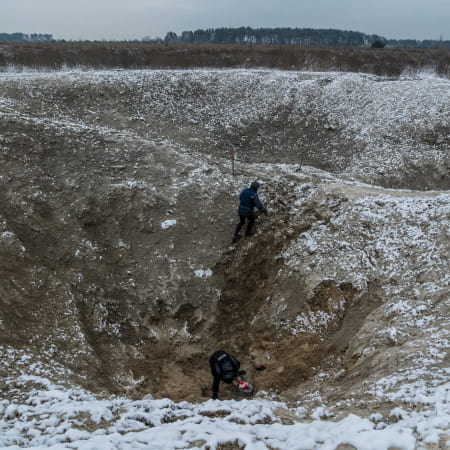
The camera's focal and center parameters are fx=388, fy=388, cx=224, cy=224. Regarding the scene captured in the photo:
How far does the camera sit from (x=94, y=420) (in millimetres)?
6391

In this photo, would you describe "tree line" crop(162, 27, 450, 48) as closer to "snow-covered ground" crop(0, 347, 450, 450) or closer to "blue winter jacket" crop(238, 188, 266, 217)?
"blue winter jacket" crop(238, 188, 266, 217)

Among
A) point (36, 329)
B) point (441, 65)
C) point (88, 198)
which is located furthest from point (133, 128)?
point (441, 65)

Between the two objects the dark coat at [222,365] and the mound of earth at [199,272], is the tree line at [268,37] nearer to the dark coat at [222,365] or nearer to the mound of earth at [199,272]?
the mound of earth at [199,272]

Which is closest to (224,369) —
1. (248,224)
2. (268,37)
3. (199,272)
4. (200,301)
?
(200,301)

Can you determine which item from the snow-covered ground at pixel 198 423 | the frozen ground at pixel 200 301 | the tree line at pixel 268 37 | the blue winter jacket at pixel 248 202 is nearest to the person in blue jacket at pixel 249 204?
the blue winter jacket at pixel 248 202

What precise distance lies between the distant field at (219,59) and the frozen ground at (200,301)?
30.9m

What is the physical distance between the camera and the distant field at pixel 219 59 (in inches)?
1676

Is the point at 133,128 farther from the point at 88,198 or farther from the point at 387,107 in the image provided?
the point at 387,107

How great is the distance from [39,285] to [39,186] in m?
4.68

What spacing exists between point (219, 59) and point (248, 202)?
39.6 metres

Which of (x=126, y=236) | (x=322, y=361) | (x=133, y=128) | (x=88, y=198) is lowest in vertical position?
(x=322, y=361)

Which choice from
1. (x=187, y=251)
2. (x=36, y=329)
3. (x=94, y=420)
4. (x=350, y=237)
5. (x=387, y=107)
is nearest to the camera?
(x=94, y=420)

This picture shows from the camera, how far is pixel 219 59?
157ft

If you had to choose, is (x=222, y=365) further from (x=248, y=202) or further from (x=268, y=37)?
(x=268, y=37)
